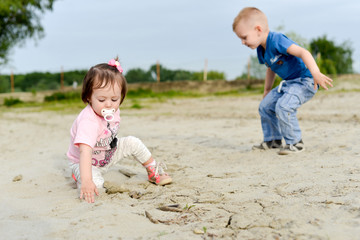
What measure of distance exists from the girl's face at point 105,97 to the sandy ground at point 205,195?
55 centimetres

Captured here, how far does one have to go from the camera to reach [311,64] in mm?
3033

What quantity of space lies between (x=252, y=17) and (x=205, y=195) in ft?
6.13

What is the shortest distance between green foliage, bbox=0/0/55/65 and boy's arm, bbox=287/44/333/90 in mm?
16792

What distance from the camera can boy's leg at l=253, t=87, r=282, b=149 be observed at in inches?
144

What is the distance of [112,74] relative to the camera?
2.50 meters

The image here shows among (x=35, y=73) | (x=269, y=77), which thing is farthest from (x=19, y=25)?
(x=269, y=77)

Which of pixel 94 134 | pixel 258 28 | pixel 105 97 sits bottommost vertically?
pixel 94 134

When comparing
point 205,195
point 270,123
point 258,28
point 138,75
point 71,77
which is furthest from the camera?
point 71,77

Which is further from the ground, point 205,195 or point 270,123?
point 270,123

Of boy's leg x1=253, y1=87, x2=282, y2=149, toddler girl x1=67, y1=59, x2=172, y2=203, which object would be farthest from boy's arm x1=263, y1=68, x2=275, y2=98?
toddler girl x1=67, y1=59, x2=172, y2=203

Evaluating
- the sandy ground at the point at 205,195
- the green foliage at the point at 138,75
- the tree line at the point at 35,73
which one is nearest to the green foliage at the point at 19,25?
the tree line at the point at 35,73

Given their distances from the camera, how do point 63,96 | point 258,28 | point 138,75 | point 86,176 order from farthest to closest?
point 138,75 → point 63,96 → point 258,28 → point 86,176

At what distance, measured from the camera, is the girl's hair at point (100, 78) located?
2.46 m

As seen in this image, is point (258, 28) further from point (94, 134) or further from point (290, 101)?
point (94, 134)
